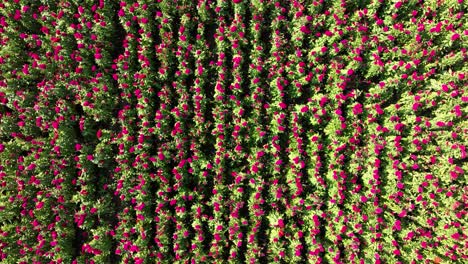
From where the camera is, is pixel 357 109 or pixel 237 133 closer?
pixel 357 109

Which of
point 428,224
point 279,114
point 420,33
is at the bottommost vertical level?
point 428,224

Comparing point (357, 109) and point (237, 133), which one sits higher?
point (357, 109)

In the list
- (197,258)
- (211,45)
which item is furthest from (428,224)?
(211,45)

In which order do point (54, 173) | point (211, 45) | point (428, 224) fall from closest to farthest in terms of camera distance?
point (428, 224) → point (54, 173) → point (211, 45)

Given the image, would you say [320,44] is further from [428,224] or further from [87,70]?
[87,70]

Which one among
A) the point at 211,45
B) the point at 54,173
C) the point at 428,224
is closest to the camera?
the point at 428,224

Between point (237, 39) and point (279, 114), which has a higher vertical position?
point (237, 39)

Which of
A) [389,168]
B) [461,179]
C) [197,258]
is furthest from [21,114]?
[461,179]

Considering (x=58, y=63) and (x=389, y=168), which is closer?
(x=389, y=168)
